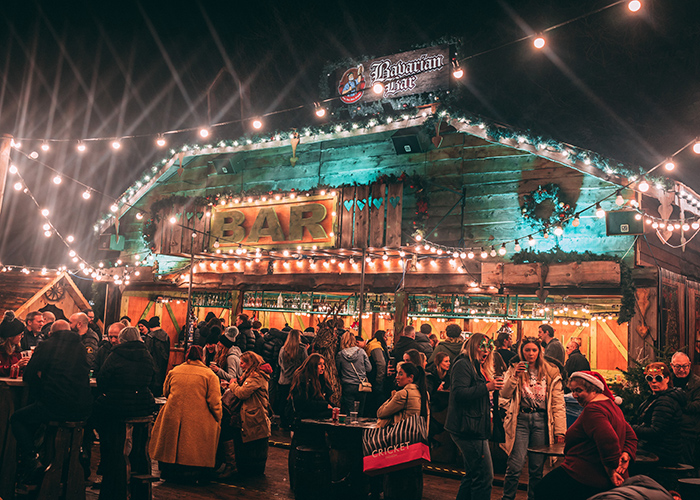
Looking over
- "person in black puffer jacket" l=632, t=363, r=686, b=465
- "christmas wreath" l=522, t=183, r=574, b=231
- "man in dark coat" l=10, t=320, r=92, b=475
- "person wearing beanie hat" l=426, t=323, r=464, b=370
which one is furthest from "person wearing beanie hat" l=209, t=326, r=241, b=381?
"christmas wreath" l=522, t=183, r=574, b=231

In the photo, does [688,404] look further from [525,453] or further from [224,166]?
[224,166]

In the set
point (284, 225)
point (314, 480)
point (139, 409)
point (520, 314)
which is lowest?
point (314, 480)

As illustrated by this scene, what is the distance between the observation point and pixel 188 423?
6328mm

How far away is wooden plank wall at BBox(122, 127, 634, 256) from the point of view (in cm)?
1070

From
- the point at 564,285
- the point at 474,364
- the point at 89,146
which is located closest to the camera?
the point at 474,364

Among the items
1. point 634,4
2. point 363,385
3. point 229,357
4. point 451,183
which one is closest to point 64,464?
point 229,357

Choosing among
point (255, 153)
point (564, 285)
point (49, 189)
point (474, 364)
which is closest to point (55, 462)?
point (474, 364)

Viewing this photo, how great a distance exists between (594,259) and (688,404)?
5000mm

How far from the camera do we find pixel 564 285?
1023 cm

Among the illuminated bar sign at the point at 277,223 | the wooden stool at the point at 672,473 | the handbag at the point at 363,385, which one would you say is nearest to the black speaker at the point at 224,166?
the illuminated bar sign at the point at 277,223

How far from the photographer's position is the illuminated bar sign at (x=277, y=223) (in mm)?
12930

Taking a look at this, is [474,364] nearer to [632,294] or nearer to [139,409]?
[139,409]

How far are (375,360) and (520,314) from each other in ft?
14.7

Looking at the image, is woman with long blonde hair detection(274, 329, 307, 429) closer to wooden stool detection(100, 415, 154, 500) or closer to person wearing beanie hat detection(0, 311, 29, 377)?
wooden stool detection(100, 415, 154, 500)
